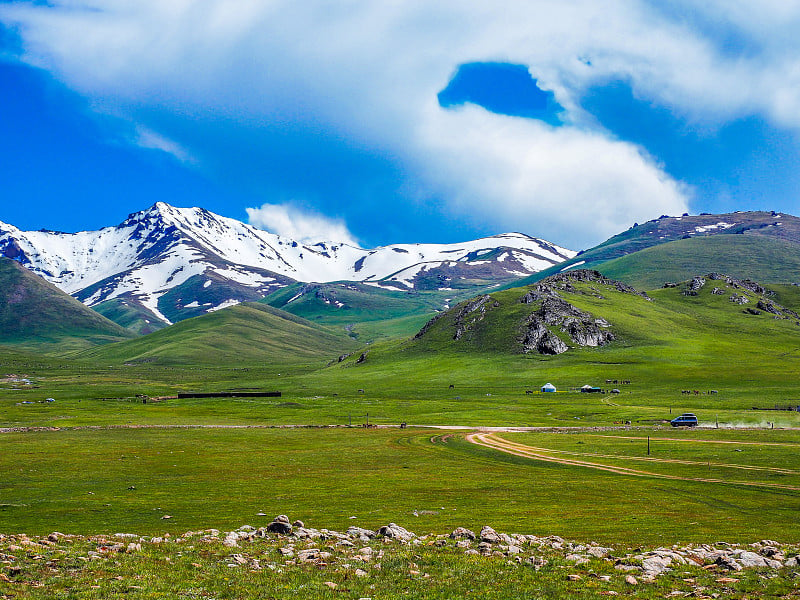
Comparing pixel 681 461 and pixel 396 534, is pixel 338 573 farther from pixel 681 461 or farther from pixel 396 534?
pixel 681 461

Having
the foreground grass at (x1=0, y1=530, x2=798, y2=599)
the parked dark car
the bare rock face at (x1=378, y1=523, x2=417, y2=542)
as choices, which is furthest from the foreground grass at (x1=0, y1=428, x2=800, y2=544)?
the parked dark car

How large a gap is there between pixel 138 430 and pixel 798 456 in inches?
4131

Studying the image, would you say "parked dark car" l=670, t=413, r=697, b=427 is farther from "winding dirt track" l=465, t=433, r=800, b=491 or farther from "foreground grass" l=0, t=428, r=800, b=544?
"foreground grass" l=0, t=428, r=800, b=544

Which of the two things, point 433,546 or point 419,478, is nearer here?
point 433,546

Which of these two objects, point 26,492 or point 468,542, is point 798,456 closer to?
point 468,542

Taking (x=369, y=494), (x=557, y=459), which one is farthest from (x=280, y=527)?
(x=557, y=459)

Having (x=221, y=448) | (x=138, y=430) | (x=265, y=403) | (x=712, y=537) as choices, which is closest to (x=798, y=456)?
(x=712, y=537)

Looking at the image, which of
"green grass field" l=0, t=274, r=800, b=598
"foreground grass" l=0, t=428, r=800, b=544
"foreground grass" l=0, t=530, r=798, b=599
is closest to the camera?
"foreground grass" l=0, t=530, r=798, b=599

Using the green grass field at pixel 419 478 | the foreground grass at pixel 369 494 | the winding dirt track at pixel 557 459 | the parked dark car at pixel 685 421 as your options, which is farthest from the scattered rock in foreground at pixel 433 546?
the parked dark car at pixel 685 421

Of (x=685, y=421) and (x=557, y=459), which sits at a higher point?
(x=685, y=421)

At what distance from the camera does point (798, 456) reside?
67.8 m

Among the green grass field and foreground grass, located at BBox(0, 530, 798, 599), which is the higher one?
foreground grass, located at BBox(0, 530, 798, 599)

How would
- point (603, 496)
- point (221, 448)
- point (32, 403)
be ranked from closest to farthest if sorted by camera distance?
point (603, 496), point (221, 448), point (32, 403)

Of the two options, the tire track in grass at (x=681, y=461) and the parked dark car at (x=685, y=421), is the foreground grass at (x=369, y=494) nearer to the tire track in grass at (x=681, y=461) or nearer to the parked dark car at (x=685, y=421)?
the tire track in grass at (x=681, y=461)
